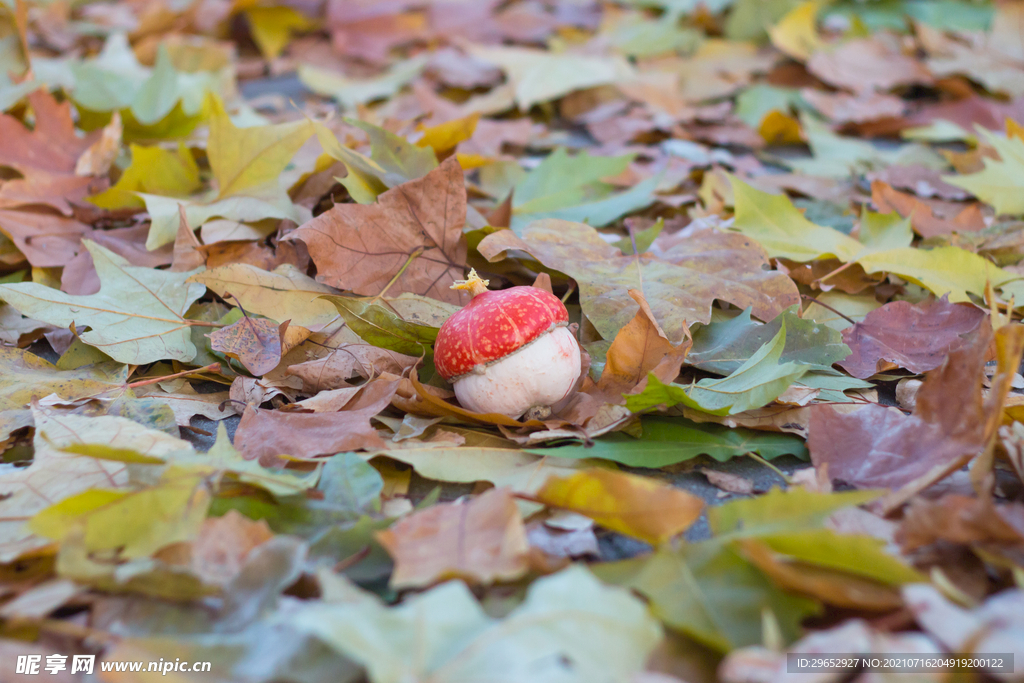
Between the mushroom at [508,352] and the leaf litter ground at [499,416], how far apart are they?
0.11 ft

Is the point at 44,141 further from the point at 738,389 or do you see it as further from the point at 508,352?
the point at 738,389

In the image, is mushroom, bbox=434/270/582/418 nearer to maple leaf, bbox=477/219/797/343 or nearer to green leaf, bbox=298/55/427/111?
maple leaf, bbox=477/219/797/343

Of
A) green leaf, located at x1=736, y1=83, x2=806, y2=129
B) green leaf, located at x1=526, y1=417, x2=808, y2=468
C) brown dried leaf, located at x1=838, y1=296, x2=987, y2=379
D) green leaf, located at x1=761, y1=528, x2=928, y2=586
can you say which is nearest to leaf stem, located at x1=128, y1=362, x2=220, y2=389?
green leaf, located at x1=526, y1=417, x2=808, y2=468

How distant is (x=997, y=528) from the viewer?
626 mm

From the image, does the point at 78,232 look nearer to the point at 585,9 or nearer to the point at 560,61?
the point at 560,61

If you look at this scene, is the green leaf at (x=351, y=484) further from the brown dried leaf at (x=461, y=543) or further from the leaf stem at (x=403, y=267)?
the leaf stem at (x=403, y=267)

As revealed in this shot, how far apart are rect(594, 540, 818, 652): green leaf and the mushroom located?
0.28 metres

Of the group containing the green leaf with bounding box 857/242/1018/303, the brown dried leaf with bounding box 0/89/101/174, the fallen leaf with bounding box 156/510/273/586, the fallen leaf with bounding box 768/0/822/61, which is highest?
the fallen leaf with bounding box 768/0/822/61

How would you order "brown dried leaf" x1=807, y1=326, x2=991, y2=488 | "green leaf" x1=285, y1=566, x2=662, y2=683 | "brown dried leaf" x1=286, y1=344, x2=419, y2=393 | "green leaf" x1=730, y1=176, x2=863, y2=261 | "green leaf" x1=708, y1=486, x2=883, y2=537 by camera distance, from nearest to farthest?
1. "green leaf" x1=285, y1=566, x2=662, y2=683
2. "green leaf" x1=708, y1=486, x2=883, y2=537
3. "brown dried leaf" x1=807, y1=326, x2=991, y2=488
4. "brown dried leaf" x1=286, y1=344, x2=419, y2=393
5. "green leaf" x1=730, y1=176, x2=863, y2=261

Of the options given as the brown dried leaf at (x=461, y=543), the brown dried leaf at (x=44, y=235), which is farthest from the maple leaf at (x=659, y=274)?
the brown dried leaf at (x=44, y=235)

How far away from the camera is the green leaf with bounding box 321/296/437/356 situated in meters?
0.97

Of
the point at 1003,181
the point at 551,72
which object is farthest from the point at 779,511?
the point at 551,72

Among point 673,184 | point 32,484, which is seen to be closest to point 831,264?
point 673,184

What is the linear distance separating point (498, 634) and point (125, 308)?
82 cm
